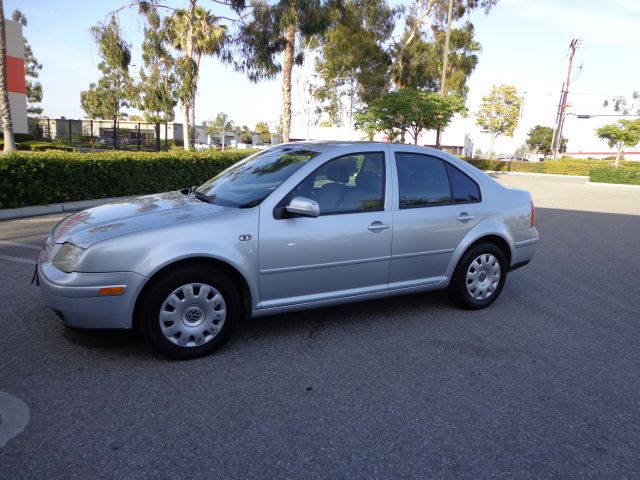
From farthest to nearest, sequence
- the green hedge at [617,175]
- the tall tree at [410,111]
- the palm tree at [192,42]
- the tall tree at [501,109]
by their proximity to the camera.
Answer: the tall tree at [501,109]
the green hedge at [617,175]
the tall tree at [410,111]
the palm tree at [192,42]

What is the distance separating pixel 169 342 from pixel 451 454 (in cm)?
203

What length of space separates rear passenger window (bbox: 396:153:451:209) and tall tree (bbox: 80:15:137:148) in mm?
21052

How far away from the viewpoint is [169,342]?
11.4 ft

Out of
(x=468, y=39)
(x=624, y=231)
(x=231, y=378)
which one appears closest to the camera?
(x=231, y=378)

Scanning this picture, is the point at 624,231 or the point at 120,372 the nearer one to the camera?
the point at 120,372

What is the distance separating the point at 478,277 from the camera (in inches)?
190

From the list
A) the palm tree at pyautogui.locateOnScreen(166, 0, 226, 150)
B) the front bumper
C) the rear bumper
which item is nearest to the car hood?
the front bumper

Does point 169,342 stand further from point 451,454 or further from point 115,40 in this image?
point 115,40

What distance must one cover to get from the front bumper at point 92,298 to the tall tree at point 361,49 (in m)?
26.8

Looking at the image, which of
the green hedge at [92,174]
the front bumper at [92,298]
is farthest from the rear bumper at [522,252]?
the green hedge at [92,174]

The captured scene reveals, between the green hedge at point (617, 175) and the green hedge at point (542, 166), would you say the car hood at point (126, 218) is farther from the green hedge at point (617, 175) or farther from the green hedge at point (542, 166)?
the green hedge at point (542, 166)

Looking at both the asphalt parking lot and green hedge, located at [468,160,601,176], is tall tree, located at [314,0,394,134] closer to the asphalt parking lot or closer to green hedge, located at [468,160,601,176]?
green hedge, located at [468,160,601,176]

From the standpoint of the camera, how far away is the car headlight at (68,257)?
327 centimetres

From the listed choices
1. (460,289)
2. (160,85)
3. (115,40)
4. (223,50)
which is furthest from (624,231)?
(160,85)
